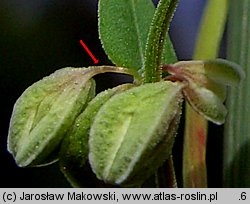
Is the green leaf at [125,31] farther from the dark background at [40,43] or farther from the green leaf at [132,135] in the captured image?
the dark background at [40,43]

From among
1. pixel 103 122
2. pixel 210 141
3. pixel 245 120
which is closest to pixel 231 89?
pixel 245 120

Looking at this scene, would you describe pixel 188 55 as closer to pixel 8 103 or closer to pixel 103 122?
pixel 8 103

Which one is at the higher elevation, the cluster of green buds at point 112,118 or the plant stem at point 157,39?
the plant stem at point 157,39

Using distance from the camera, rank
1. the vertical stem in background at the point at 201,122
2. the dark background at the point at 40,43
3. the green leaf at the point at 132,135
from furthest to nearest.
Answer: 1. the dark background at the point at 40,43
2. the vertical stem in background at the point at 201,122
3. the green leaf at the point at 132,135

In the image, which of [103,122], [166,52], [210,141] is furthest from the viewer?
[210,141]

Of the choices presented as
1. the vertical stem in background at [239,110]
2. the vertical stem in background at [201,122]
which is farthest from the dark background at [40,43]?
the vertical stem in background at [239,110]

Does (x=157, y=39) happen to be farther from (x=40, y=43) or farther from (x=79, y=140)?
(x=40, y=43)
